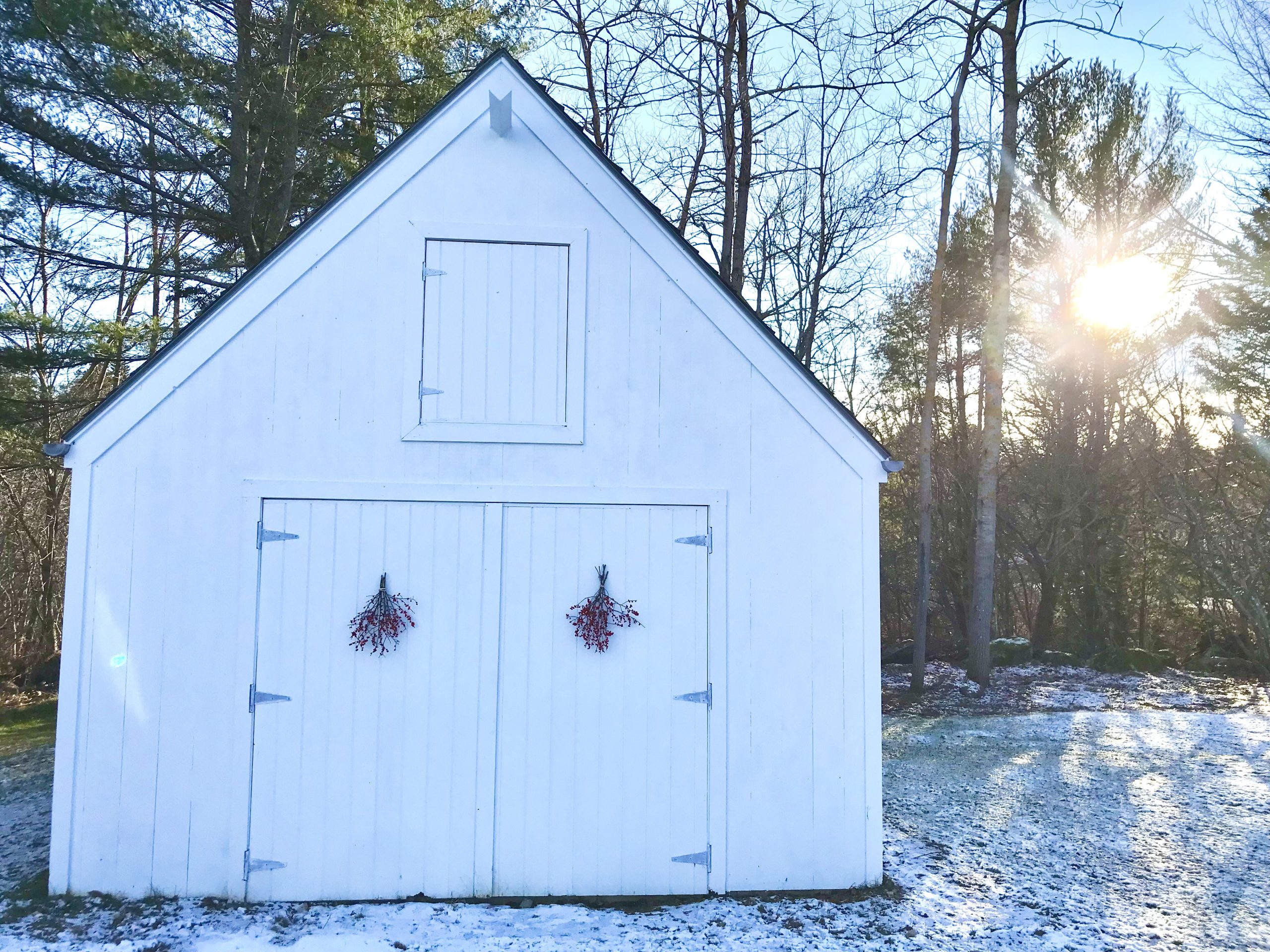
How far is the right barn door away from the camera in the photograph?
16.2ft

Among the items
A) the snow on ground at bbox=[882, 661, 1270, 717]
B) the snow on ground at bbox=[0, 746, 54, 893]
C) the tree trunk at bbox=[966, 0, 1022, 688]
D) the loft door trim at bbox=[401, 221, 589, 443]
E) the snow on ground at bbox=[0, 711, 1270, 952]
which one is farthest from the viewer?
the tree trunk at bbox=[966, 0, 1022, 688]

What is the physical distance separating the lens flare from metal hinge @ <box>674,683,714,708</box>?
47.8ft

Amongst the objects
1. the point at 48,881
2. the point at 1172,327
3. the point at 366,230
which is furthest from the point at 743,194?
the point at 48,881

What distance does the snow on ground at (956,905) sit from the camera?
4379mm

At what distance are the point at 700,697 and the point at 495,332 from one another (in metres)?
2.47

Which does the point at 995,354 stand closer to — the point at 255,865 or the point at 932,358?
the point at 932,358

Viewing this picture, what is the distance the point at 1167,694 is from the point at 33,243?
53.5ft

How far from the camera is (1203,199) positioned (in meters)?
15.8

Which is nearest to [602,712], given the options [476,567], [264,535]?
[476,567]

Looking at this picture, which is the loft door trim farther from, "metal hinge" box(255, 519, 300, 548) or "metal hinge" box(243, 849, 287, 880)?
"metal hinge" box(243, 849, 287, 880)

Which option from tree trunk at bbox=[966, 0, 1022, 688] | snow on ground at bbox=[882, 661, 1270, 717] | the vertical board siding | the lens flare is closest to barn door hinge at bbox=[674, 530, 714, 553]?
the vertical board siding

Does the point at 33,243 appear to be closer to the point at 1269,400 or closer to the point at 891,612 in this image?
the point at 891,612

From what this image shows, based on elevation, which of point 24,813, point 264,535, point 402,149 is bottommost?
point 24,813

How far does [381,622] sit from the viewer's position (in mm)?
4879
